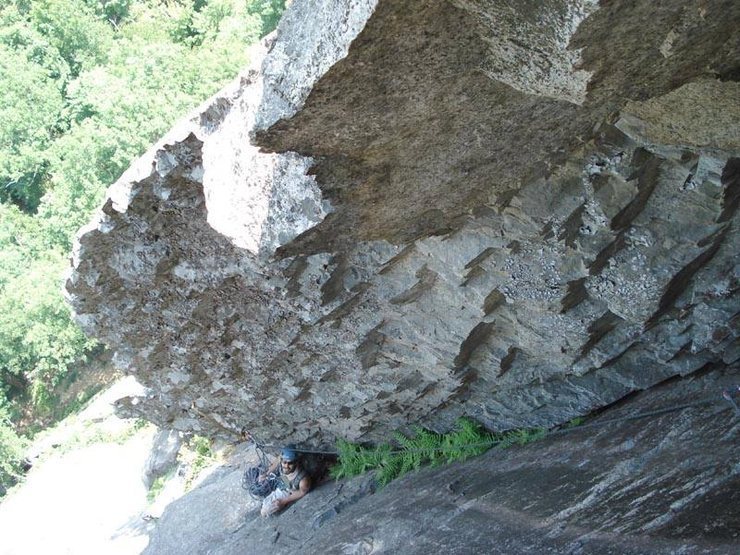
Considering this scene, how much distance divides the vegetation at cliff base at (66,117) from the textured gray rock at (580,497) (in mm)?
11708

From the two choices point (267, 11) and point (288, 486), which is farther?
point (267, 11)

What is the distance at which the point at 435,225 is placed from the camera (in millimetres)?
3881

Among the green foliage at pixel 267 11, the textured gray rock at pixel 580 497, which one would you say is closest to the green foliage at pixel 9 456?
the green foliage at pixel 267 11

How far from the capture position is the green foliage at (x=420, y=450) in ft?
17.4

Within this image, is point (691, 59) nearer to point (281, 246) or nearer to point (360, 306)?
point (281, 246)

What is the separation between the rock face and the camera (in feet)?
8.31

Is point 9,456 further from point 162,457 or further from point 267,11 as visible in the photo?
point 267,11

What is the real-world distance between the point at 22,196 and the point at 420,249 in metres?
20.9

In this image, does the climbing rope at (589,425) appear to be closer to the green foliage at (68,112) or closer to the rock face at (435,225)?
the rock face at (435,225)

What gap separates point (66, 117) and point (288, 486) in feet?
Answer: 56.7

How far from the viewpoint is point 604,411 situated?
15.4ft

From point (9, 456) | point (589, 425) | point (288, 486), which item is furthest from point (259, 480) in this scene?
point (9, 456)

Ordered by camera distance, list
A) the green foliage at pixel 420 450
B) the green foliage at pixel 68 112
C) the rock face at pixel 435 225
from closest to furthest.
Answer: the rock face at pixel 435 225 < the green foliage at pixel 420 450 < the green foliage at pixel 68 112

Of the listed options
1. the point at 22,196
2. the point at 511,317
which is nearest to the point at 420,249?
the point at 511,317
